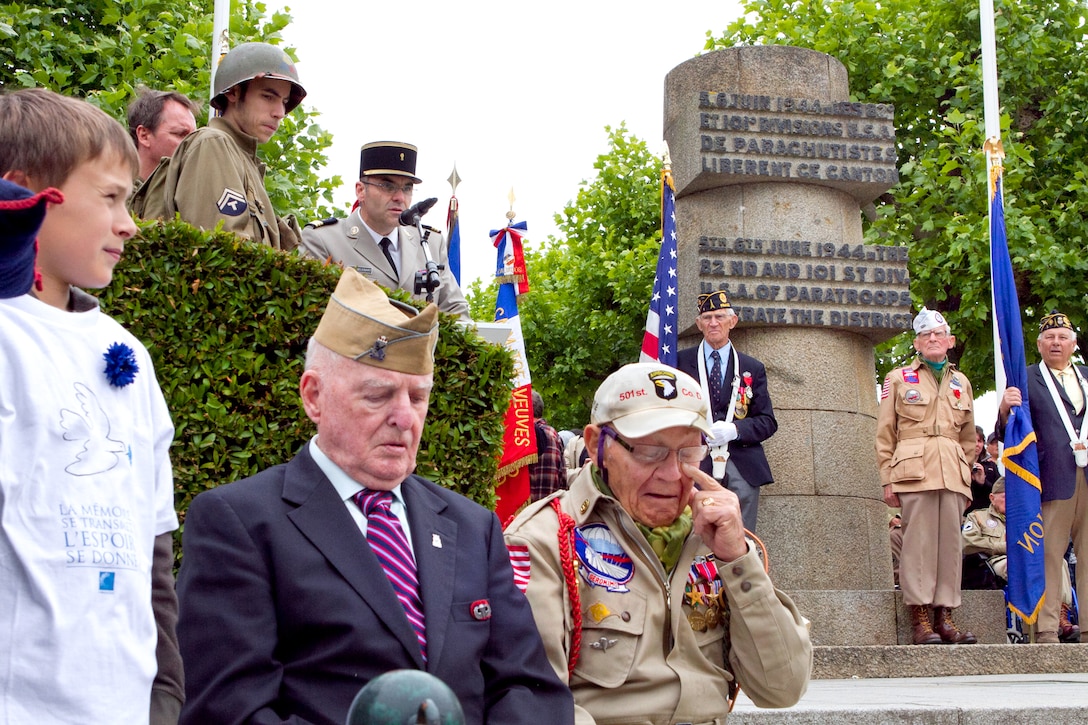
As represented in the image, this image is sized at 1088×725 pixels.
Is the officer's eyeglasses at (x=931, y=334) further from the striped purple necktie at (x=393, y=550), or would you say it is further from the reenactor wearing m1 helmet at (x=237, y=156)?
the striped purple necktie at (x=393, y=550)

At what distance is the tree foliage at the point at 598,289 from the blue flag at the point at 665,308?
15.1 meters

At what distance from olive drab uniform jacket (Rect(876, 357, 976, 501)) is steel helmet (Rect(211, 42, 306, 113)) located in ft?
19.2

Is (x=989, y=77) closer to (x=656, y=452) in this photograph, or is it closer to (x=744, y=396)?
(x=744, y=396)

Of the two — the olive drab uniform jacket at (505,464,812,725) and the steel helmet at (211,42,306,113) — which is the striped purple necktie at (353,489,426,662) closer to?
the olive drab uniform jacket at (505,464,812,725)

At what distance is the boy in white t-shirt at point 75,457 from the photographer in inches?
88.2

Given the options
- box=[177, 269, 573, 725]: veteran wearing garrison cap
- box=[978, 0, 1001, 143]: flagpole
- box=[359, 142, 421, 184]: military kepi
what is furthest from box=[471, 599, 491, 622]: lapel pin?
box=[978, 0, 1001, 143]: flagpole

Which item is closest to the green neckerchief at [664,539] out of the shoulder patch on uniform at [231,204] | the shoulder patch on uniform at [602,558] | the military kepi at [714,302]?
the shoulder patch on uniform at [602,558]

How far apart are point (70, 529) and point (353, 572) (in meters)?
0.73

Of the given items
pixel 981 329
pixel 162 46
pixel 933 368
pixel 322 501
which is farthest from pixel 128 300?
pixel 981 329

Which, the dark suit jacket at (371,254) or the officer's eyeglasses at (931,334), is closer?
the dark suit jacket at (371,254)

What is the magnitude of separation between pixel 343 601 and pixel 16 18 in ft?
49.2

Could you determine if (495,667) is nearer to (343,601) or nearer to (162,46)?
(343,601)

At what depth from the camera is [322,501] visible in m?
2.99

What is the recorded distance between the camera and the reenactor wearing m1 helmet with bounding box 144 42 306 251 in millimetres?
5219
